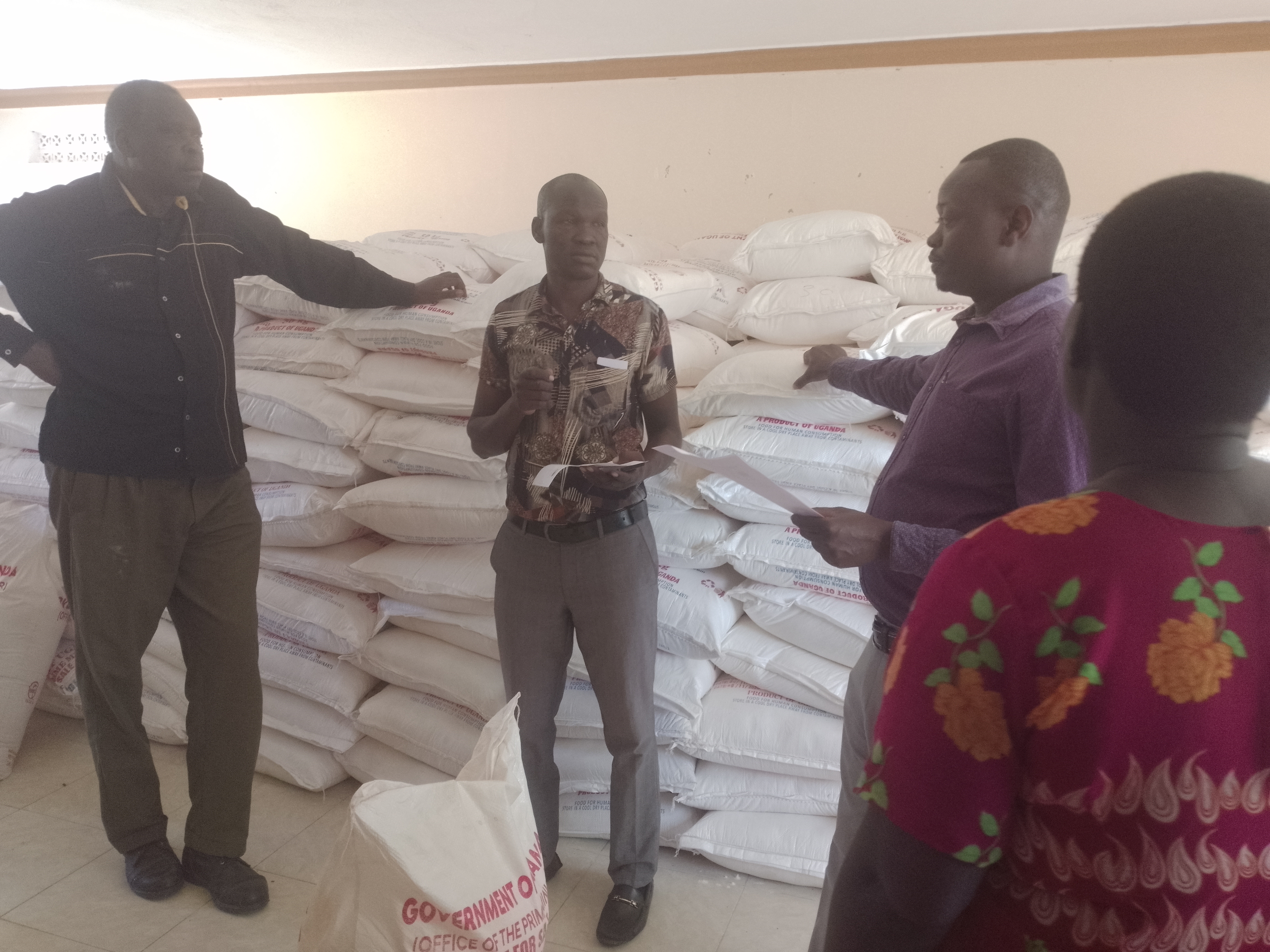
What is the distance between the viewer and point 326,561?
2.28 metres

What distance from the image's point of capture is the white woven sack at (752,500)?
1.98m

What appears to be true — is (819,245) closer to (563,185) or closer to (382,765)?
(563,185)

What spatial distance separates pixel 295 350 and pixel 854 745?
1.69 meters

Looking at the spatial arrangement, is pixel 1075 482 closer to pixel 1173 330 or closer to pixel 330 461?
pixel 1173 330

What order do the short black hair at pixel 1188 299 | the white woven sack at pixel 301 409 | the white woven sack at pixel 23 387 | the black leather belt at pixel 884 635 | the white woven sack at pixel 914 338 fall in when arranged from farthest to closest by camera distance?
the white woven sack at pixel 23 387 → the white woven sack at pixel 301 409 → the white woven sack at pixel 914 338 → the black leather belt at pixel 884 635 → the short black hair at pixel 1188 299

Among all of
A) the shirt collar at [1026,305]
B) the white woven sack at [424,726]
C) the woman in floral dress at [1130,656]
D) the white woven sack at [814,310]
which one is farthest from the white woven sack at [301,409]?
the woman in floral dress at [1130,656]

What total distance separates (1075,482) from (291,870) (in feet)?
5.96

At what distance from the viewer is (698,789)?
2039 millimetres

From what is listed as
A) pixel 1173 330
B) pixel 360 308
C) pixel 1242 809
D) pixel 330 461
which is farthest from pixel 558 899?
pixel 1173 330

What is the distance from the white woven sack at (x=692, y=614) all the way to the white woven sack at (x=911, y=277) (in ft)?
2.70

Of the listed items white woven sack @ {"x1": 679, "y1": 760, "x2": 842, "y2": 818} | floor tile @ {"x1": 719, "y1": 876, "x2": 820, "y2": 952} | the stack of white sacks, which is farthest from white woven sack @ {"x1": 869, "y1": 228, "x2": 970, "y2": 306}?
floor tile @ {"x1": 719, "y1": 876, "x2": 820, "y2": 952}

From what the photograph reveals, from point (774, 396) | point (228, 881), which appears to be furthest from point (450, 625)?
point (774, 396)

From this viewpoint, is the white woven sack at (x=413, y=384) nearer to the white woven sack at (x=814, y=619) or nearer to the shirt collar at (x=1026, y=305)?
the white woven sack at (x=814, y=619)

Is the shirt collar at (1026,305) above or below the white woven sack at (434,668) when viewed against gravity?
above
